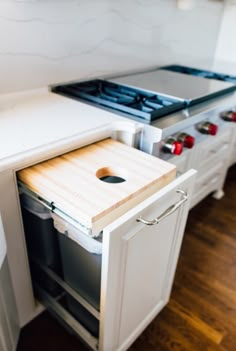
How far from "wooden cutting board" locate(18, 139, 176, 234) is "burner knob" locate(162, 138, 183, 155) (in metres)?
0.19

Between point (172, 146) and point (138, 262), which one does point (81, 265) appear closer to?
point (138, 262)

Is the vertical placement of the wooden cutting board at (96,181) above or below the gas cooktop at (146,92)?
below

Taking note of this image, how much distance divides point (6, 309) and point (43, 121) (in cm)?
60

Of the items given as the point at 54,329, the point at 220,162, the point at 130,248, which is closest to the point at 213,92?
the point at 220,162

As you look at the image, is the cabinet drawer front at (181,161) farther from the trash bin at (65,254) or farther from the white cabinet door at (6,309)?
the white cabinet door at (6,309)

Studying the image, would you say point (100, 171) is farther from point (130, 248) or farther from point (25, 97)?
point (25, 97)

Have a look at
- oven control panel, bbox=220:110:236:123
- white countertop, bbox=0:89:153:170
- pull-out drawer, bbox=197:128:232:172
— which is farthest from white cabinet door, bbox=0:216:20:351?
oven control panel, bbox=220:110:236:123

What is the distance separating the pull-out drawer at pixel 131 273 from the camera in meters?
0.72

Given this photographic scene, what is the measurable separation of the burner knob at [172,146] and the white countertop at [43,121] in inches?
5.4

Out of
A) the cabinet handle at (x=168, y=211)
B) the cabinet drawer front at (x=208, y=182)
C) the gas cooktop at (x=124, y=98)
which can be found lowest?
the cabinet drawer front at (x=208, y=182)

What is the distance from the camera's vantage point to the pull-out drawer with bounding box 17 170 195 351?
0.72 metres

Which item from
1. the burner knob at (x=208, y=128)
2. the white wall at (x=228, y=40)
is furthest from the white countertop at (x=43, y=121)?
the white wall at (x=228, y=40)

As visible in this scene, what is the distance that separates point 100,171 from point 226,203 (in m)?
1.41

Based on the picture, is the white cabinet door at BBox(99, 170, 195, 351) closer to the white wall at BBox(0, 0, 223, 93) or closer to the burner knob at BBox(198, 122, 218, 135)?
the burner knob at BBox(198, 122, 218, 135)
